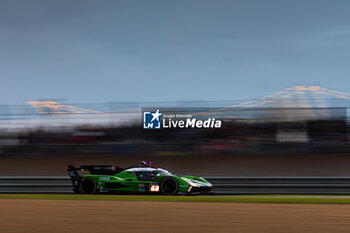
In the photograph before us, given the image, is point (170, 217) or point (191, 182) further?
point (191, 182)

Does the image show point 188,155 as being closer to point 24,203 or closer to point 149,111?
point 149,111

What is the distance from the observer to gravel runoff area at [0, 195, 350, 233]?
18.8 ft

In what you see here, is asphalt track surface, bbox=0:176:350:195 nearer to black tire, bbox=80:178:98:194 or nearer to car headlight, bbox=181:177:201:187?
car headlight, bbox=181:177:201:187

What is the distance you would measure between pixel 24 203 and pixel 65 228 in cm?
364

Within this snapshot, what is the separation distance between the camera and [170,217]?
6715 mm

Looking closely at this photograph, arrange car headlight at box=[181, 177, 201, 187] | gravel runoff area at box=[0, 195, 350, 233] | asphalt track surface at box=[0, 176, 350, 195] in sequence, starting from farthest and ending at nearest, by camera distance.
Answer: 1. asphalt track surface at box=[0, 176, 350, 195]
2. car headlight at box=[181, 177, 201, 187]
3. gravel runoff area at box=[0, 195, 350, 233]

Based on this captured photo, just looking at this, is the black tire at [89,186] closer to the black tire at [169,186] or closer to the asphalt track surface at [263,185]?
the asphalt track surface at [263,185]

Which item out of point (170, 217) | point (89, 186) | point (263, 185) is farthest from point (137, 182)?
point (170, 217)

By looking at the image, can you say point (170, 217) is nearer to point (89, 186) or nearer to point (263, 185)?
point (89, 186)

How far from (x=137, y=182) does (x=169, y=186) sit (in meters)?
0.84

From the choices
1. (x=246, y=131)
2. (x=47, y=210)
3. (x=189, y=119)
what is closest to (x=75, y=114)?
(x=189, y=119)

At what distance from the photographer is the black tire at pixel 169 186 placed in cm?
1095

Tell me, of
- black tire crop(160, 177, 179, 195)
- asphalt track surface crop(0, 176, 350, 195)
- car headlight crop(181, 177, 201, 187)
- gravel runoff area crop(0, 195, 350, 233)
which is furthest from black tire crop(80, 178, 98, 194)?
gravel runoff area crop(0, 195, 350, 233)

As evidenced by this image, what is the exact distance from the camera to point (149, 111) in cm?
1605
